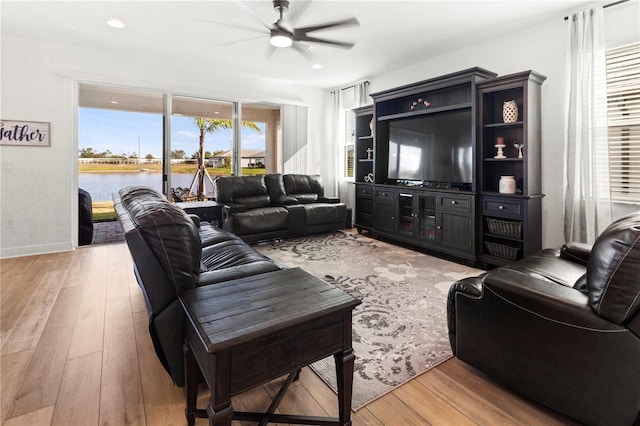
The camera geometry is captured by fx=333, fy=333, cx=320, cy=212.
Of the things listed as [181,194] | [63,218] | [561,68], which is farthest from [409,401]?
[181,194]

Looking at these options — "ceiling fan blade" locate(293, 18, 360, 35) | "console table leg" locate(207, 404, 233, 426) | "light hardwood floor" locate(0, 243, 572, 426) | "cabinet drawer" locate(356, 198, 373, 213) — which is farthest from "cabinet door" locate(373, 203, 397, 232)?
"console table leg" locate(207, 404, 233, 426)

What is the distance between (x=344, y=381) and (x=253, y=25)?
3.89m

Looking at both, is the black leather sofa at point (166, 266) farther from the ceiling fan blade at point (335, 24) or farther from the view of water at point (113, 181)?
the view of water at point (113, 181)

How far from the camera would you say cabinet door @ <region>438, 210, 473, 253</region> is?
156 inches

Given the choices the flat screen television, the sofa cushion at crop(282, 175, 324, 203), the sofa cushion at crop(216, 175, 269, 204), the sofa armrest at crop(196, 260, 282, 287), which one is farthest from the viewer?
the sofa cushion at crop(282, 175, 324, 203)

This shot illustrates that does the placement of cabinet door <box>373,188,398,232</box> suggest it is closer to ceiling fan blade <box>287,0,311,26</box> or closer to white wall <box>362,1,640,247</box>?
white wall <box>362,1,640,247</box>

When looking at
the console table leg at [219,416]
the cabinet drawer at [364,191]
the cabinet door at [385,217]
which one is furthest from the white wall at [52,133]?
the console table leg at [219,416]

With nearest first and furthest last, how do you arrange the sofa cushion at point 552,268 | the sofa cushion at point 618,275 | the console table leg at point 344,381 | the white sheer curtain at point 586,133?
the sofa cushion at point 618,275 → the console table leg at point 344,381 → the sofa cushion at point 552,268 → the white sheer curtain at point 586,133

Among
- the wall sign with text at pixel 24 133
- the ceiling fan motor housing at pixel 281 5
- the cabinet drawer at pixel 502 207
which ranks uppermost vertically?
the ceiling fan motor housing at pixel 281 5

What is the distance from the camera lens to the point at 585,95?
3.33 metres

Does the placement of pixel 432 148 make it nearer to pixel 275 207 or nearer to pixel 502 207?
pixel 502 207

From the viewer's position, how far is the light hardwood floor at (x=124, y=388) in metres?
1.57

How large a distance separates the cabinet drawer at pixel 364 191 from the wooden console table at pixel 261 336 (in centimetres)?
402

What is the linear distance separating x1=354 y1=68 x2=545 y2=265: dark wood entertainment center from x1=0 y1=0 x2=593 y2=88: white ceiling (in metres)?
0.56
